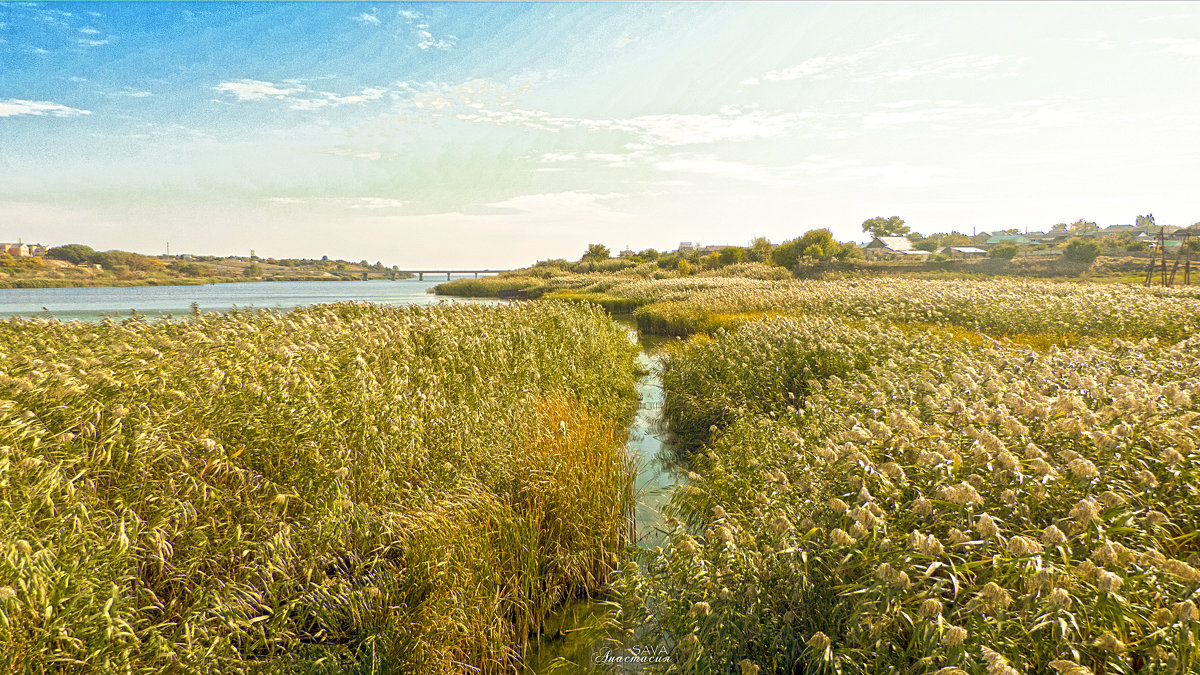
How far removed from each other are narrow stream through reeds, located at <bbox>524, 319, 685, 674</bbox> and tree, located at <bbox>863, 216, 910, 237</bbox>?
Result: 4066 inches

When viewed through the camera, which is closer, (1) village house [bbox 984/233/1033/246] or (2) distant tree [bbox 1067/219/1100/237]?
(1) village house [bbox 984/233/1033/246]

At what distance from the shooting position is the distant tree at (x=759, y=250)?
202ft

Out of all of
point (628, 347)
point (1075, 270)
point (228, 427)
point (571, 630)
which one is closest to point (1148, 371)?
point (571, 630)

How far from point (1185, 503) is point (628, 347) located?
13.2 metres

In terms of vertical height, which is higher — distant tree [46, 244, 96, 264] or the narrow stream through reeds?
distant tree [46, 244, 96, 264]

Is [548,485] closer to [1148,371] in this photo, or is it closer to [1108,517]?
[1108,517]

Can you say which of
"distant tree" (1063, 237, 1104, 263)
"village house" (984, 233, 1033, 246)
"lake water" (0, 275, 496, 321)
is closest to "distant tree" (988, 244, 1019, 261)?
"distant tree" (1063, 237, 1104, 263)

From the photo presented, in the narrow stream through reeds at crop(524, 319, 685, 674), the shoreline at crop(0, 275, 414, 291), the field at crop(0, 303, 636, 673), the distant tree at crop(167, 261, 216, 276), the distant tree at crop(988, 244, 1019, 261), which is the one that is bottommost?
the narrow stream through reeds at crop(524, 319, 685, 674)

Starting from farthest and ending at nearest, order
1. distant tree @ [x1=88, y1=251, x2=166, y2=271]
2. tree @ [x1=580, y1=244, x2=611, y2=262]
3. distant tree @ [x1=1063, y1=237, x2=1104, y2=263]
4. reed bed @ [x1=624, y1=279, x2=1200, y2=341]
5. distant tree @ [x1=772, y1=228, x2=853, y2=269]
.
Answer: tree @ [x1=580, y1=244, x2=611, y2=262] < distant tree @ [x1=88, y1=251, x2=166, y2=271] < distant tree @ [x1=772, y1=228, x2=853, y2=269] < distant tree @ [x1=1063, y1=237, x2=1104, y2=263] < reed bed @ [x1=624, y1=279, x2=1200, y2=341]

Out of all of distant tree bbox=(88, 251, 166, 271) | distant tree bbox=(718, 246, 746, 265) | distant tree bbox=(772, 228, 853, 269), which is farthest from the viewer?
distant tree bbox=(88, 251, 166, 271)

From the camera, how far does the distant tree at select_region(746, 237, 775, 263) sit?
202ft

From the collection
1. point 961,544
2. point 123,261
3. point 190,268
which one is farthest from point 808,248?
point 190,268

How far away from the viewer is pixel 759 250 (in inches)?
2473

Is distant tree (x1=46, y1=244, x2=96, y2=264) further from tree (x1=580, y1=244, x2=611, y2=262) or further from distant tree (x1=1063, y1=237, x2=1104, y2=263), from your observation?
distant tree (x1=1063, y1=237, x2=1104, y2=263)
